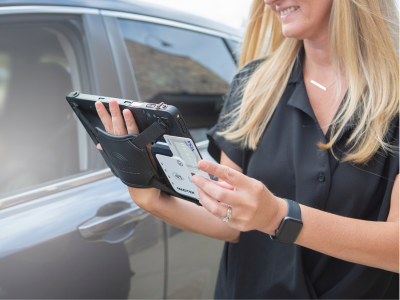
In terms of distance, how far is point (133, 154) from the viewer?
98cm

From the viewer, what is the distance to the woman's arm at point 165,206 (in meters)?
0.93

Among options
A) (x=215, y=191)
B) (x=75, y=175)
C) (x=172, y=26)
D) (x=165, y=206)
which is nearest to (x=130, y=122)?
(x=215, y=191)

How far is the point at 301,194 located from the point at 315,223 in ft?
0.71

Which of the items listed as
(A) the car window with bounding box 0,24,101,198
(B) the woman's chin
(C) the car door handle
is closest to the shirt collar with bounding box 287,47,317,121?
(B) the woman's chin

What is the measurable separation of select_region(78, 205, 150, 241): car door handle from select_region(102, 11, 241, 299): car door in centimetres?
20

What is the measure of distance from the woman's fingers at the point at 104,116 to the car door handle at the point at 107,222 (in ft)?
1.45

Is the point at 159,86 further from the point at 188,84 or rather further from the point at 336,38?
the point at 336,38

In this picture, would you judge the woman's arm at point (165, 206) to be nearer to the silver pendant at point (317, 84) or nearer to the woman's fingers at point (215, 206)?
the woman's fingers at point (215, 206)

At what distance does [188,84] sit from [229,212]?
1213mm

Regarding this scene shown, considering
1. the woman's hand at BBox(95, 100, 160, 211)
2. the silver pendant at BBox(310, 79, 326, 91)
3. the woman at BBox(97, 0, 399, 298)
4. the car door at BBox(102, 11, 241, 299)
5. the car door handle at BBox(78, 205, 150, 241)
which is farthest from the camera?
the car door at BBox(102, 11, 241, 299)

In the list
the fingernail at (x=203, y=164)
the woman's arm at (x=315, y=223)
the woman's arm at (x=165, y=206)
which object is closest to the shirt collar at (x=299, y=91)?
the woman's arm at (x=315, y=223)

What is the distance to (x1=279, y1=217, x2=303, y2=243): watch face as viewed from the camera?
0.95 metres

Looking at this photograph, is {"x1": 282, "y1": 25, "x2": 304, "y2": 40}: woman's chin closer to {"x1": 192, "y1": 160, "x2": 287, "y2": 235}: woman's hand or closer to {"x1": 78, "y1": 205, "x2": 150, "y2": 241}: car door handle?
{"x1": 192, "y1": 160, "x2": 287, "y2": 235}: woman's hand

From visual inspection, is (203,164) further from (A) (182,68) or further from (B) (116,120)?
(A) (182,68)
